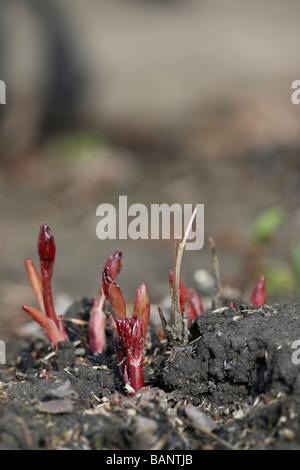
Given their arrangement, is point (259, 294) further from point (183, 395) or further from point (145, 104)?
point (145, 104)

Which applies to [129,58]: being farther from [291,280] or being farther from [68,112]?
[291,280]

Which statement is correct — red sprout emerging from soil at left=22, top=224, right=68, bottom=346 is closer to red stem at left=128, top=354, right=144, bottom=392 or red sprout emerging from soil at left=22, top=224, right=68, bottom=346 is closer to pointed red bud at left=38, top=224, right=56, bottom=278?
pointed red bud at left=38, top=224, right=56, bottom=278

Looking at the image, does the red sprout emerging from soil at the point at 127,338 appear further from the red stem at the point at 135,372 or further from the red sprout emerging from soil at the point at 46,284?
the red sprout emerging from soil at the point at 46,284

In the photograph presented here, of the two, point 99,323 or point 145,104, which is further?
point 145,104

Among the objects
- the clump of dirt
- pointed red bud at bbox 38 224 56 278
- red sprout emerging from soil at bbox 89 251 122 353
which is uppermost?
pointed red bud at bbox 38 224 56 278

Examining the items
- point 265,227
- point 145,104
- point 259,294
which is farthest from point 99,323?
point 145,104

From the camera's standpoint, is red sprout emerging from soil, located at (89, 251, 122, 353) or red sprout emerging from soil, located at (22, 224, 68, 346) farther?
red sprout emerging from soil, located at (89, 251, 122, 353)

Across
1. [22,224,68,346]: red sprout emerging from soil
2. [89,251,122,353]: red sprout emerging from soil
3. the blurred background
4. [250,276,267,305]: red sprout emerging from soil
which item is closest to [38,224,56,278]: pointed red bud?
[22,224,68,346]: red sprout emerging from soil
